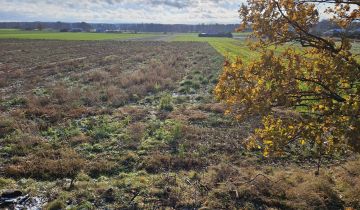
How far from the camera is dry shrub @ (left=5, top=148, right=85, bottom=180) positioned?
10102 millimetres

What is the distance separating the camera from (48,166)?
1038 cm

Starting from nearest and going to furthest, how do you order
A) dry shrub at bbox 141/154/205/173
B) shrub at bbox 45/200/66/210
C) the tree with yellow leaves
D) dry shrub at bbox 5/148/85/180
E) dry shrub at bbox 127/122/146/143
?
the tree with yellow leaves
shrub at bbox 45/200/66/210
dry shrub at bbox 5/148/85/180
dry shrub at bbox 141/154/205/173
dry shrub at bbox 127/122/146/143

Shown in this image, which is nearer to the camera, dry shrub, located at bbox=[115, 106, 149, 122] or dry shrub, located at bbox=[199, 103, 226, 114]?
dry shrub, located at bbox=[115, 106, 149, 122]

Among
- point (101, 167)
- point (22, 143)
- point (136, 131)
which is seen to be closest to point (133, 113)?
point (136, 131)

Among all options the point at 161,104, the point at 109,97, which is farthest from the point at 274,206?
the point at 109,97

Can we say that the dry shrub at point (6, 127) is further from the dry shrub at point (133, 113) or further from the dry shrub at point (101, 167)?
the dry shrub at point (101, 167)

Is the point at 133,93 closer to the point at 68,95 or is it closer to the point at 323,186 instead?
the point at 68,95

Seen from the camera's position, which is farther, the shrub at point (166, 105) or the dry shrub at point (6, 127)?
the shrub at point (166, 105)

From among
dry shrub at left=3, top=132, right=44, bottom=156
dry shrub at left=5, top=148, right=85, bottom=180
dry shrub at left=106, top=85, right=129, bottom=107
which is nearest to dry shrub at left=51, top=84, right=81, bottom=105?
dry shrub at left=106, top=85, right=129, bottom=107

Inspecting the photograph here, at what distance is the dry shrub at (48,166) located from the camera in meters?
10.1

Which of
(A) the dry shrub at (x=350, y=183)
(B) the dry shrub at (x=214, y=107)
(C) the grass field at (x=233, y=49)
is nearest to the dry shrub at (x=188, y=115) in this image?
(B) the dry shrub at (x=214, y=107)

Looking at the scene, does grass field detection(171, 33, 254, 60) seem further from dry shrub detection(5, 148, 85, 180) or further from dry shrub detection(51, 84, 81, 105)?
dry shrub detection(51, 84, 81, 105)

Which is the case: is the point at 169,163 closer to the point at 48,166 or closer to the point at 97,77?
the point at 48,166

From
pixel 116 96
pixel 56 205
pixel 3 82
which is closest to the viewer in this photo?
pixel 56 205
